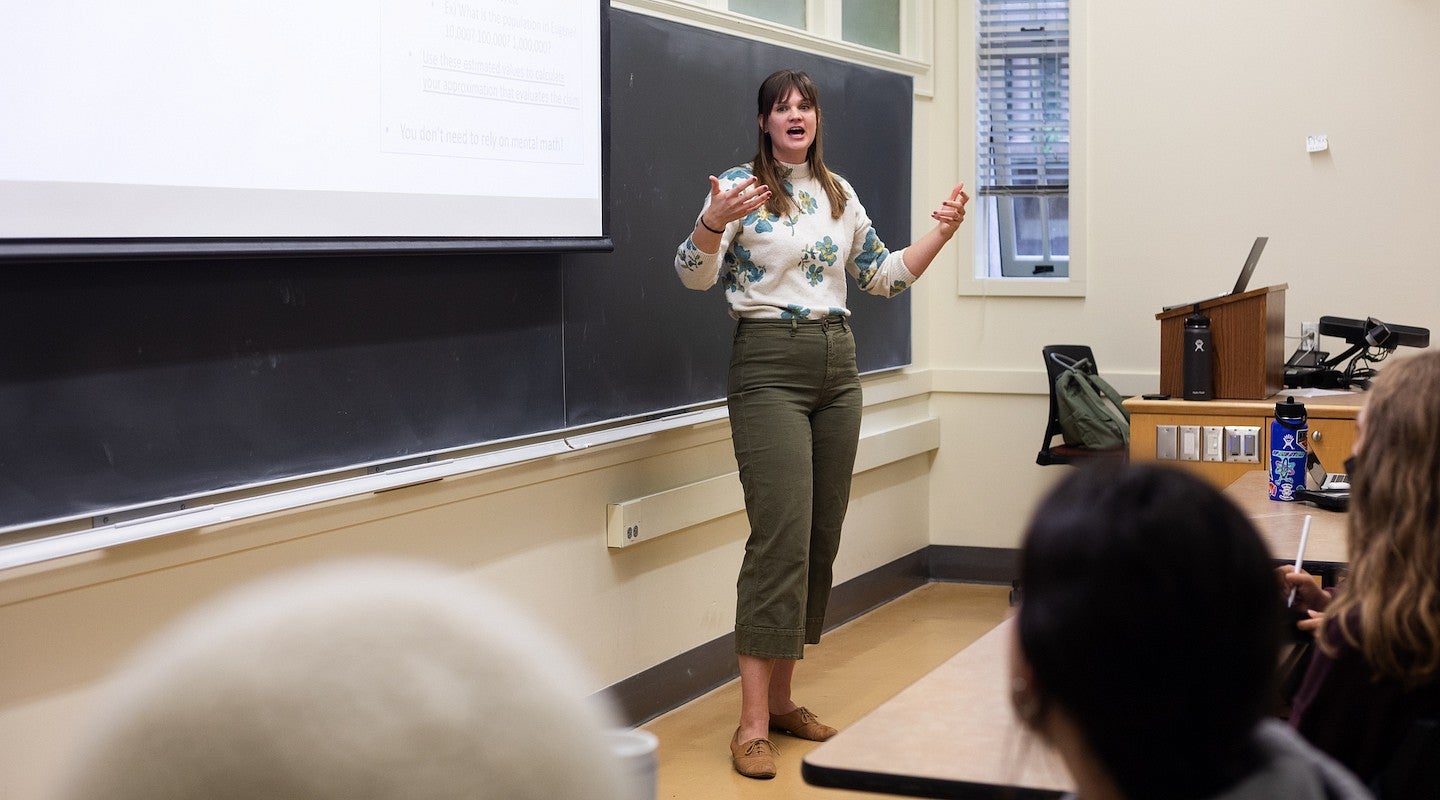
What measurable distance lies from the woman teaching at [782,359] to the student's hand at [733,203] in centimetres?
14

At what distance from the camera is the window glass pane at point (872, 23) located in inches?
197

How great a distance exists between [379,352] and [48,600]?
2.85 feet

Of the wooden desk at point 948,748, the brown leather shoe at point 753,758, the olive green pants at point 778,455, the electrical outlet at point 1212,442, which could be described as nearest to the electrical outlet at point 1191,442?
the electrical outlet at point 1212,442

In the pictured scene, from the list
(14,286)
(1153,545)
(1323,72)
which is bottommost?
(1153,545)

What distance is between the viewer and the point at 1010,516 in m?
5.78

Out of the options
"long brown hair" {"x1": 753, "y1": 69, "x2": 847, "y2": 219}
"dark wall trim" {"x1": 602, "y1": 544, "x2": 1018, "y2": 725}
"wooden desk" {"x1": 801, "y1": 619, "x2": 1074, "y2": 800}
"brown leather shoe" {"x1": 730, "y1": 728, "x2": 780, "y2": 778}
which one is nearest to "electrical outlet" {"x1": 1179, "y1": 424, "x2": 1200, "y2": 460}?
"dark wall trim" {"x1": 602, "y1": 544, "x2": 1018, "y2": 725}

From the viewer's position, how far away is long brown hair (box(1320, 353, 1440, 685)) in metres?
1.46

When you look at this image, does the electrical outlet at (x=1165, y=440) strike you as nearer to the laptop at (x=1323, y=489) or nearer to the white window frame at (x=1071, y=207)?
the laptop at (x=1323, y=489)

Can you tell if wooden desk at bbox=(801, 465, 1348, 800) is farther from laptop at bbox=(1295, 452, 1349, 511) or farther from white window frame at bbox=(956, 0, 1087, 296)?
white window frame at bbox=(956, 0, 1087, 296)

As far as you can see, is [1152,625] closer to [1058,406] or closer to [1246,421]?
[1246,421]

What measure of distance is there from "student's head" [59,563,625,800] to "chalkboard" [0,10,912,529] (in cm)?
215

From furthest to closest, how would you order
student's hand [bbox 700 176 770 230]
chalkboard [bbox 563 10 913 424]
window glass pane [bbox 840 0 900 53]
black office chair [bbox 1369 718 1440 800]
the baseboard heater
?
window glass pane [bbox 840 0 900 53]
the baseboard heater
chalkboard [bbox 563 10 913 424]
student's hand [bbox 700 176 770 230]
black office chair [bbox 1369 718 1440 800]

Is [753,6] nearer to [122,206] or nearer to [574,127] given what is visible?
[574,127]

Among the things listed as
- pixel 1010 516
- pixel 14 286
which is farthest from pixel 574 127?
pixel 1010 516
